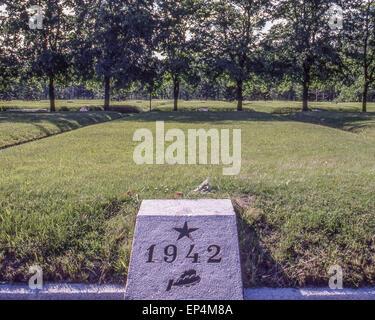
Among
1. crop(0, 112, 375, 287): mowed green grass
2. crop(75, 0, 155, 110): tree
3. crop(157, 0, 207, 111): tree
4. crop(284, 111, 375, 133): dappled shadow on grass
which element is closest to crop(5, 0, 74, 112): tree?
crop(75, 0, 155, 110): tree

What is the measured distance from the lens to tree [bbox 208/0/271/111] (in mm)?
30844

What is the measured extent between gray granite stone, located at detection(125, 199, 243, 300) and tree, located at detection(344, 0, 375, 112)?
102 ft

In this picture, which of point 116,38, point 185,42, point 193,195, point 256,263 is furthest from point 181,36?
point 256,263

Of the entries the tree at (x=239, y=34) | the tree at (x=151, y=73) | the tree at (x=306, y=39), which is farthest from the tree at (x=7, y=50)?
the tree at (x=306, y=39)

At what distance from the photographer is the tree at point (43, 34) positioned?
27.1 meters

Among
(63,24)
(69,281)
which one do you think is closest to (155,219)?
(69,281)

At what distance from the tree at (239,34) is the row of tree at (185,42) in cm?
10

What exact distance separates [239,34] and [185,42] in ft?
19.0

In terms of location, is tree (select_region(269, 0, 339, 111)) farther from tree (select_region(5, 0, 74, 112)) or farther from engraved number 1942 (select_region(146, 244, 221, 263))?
engraved number 1942 (select_region(146, 244, 221, 263))

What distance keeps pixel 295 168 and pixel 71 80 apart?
29.8 meters

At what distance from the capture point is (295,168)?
622cm

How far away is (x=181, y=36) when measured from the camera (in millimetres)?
31531
